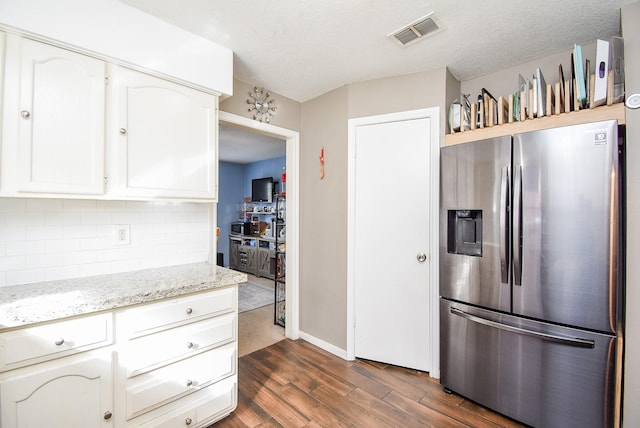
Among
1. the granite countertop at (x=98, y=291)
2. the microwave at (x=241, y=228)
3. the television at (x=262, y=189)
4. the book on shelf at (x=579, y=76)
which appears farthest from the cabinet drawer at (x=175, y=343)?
the microwave at (x=241, y=228)

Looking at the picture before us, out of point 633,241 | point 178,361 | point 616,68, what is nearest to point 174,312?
point 178,361

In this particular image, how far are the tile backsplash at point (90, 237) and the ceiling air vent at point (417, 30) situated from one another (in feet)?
5.80

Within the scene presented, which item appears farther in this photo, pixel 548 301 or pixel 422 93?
pixel 422 93

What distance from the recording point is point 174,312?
1485 mm

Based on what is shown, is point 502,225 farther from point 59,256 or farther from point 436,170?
point 59,256

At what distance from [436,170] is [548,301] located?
1.08 metres

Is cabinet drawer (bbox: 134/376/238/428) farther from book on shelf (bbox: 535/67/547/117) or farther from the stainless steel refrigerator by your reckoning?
book on shelf (bbox: 535/67/547/117)

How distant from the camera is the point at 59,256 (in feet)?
5.13

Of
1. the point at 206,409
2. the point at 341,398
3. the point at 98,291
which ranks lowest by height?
the point at 341,398

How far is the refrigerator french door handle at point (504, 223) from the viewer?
169cm

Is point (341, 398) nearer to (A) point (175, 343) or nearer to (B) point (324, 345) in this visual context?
(B) point (324, 345)

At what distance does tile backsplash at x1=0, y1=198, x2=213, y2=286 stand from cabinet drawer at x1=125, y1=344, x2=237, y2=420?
711 mm

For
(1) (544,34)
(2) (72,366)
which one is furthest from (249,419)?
(1) (544,34)

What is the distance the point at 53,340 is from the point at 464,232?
230 centimetres
